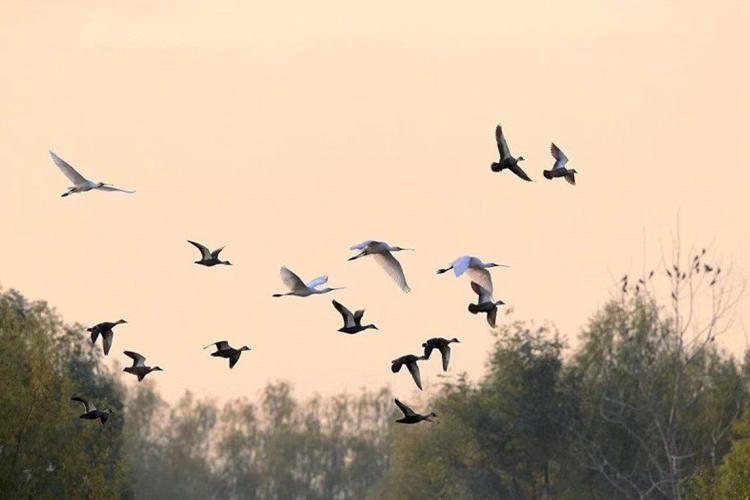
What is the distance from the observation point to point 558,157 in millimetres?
33844

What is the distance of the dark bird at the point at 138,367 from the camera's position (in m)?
31.9

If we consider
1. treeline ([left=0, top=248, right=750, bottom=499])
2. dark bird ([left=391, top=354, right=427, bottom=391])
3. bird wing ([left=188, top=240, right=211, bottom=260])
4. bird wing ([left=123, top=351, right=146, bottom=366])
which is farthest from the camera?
treeline ([left=0, top=248, right=750, bottom=499])

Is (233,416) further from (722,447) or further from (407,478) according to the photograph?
(722,447)

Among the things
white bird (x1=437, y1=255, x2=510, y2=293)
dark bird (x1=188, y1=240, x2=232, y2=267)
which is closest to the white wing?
white bird (x1=437, y1=255, x2=510, y2=293)

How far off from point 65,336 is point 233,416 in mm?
82599

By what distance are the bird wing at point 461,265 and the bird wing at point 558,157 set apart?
3.11 meters

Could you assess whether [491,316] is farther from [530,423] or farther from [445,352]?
[530,423]

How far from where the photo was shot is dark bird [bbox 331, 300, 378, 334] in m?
30.4

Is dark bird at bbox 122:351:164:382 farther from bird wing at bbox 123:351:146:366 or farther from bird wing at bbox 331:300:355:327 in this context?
bird wing at bbox 331:300:355:327

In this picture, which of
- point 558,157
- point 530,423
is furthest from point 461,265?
point 530,423

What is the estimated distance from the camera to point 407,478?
9788 centimetres

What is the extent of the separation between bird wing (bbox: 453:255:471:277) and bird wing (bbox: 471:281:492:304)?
51 cm

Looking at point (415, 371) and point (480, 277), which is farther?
point (480, 277)

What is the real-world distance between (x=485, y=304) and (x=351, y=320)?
2.46 metres
